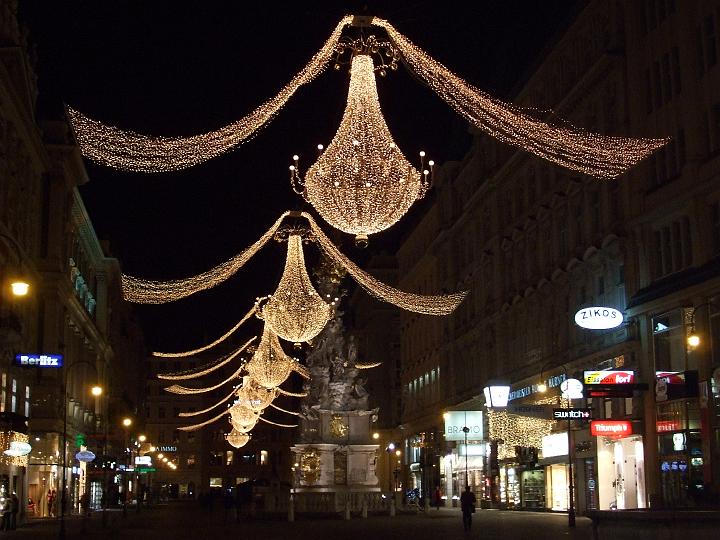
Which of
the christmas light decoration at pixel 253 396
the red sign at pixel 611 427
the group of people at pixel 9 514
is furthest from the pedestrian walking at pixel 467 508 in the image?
the christmas light decoration at pixel 253 396

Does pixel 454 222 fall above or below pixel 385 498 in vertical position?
above

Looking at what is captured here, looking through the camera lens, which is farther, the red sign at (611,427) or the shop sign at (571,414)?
the red sign at (611,427)

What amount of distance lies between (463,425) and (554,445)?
17.8m

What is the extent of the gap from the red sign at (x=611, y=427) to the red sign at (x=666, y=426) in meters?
1.33

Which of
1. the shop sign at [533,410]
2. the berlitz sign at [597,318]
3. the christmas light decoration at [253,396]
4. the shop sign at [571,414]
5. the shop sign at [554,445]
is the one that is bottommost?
the shop sign at [554,445]

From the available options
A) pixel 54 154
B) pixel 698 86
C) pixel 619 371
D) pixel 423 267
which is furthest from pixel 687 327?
pixel 423 267

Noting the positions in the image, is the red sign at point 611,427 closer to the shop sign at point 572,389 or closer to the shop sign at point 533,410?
the shop sign at point 572,389

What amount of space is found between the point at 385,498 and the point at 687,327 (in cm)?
2742

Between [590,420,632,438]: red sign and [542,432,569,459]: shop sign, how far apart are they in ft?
30.7

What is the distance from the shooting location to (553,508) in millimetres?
63969

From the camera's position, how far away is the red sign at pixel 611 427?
49.4 m

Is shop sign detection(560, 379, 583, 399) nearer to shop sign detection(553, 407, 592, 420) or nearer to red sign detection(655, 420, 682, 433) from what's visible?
red sign detection(655, 420, 682, 433)

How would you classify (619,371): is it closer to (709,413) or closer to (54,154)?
(709,413)

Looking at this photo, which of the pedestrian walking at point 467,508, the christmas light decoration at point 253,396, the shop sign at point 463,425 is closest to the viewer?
the pedestrian walking at point 467,508
